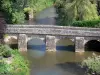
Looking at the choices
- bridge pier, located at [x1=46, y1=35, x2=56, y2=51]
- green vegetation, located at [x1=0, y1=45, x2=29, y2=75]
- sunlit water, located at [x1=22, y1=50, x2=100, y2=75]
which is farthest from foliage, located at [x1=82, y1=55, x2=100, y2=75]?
bridge pier, located at [x1=46, y1=35, x2=56, y2=51]

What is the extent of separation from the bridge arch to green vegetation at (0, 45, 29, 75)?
37.3ft

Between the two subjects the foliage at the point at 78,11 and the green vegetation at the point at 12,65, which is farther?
the foliage at the point at 78,11

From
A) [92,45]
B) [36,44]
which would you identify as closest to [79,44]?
[92,45]

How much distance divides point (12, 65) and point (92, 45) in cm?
1597

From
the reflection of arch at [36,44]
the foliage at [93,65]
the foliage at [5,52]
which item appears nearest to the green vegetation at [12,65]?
the foliage at [5,52]

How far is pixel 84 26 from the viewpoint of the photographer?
185 feet

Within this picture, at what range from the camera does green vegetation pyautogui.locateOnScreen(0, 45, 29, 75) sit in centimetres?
3978

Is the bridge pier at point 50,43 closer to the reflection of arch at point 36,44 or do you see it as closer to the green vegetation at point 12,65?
the reflection of arch at point 36,44

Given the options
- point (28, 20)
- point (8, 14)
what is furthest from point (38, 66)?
point (28, 20)

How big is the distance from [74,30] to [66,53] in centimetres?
323

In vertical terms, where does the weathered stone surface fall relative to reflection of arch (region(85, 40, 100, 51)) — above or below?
above

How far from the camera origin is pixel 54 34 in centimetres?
5262

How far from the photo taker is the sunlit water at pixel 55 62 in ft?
147

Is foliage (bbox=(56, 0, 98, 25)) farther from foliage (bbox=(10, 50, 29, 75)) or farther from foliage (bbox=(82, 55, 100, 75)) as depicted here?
foliage (bbox=(82, 55, 100, 75))
